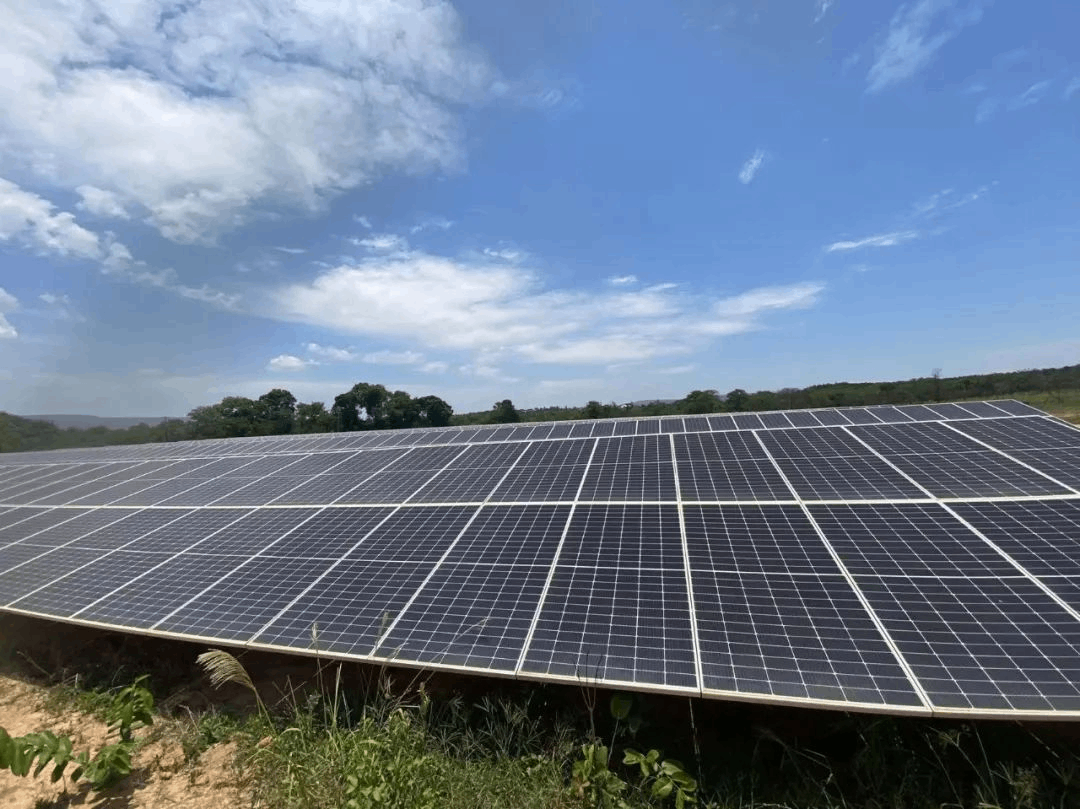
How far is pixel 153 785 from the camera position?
5379 millimetres

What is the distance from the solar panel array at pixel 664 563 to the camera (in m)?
4.57

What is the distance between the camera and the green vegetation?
4.67 metres

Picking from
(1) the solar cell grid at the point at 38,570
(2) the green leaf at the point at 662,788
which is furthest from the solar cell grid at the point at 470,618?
(1) the solar cell grid at the point at 38,570

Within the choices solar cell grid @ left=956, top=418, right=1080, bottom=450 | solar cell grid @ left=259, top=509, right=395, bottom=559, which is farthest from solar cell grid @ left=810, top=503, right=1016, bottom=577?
solar cell grid @ left=259, top=509, right=395, bottom=559

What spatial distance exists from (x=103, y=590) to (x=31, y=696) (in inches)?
68.4

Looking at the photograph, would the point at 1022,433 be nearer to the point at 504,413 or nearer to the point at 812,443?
the point at 812,443

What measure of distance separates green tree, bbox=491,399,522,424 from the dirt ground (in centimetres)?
6120

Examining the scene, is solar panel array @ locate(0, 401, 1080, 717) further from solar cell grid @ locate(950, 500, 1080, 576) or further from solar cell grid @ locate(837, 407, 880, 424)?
solar cell grid @ locate(837, 407, 880, 424)

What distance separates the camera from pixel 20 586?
8094 millimetres

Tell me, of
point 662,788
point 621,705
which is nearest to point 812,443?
point 621,705

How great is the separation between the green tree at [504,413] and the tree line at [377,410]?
0.51 feet

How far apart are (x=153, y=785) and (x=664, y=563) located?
6451mm

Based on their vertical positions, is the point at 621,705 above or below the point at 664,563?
below

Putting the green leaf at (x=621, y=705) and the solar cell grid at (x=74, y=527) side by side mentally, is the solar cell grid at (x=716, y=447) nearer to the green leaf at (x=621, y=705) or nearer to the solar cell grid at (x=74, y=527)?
the green leaf at (x=621, y=705)
